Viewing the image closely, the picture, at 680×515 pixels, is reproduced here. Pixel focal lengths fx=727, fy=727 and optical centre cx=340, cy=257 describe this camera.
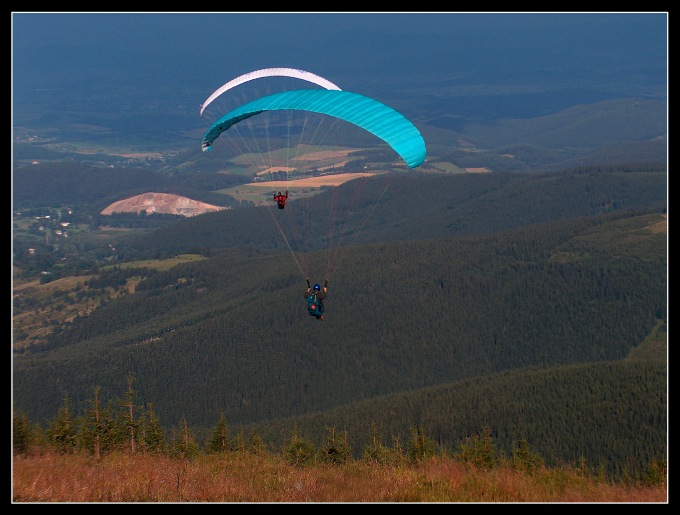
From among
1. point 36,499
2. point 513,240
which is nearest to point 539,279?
point 513,240

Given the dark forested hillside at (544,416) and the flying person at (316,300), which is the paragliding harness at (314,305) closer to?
the flying person at (316,300)

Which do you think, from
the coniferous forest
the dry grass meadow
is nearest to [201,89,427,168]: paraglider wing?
the dry grass meadow

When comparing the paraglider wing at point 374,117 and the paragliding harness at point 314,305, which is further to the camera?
the paragliding harness at point 314,305

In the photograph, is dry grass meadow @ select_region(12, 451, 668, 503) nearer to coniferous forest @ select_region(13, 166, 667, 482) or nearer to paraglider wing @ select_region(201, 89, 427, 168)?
paraglider wing @ select_region(201, 89, 427, 168)

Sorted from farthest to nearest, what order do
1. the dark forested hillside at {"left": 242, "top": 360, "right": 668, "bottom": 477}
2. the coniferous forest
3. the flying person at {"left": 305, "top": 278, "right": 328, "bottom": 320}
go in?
1. the coniferous forest
2. the dark forested hillside at {"left": 242, "top": 360, "right": 668, "bottom": 477}
3. the flying person at {"left": 305, "top": 278, "right": 328, "bottom": 320}

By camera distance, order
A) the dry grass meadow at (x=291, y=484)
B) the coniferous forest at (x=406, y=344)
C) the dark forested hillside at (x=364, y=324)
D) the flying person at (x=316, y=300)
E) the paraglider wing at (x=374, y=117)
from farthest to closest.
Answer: the dark forested hillside at (x=364, y=324) < the coniferous forest at (x=406, y=344) < the flying person at (x=316, y=300) < the paraglider wing at (x=374, y=117) < the dry grass meadow at (x=291, y=484)

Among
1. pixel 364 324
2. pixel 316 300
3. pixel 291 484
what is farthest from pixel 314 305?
pixel 364 324

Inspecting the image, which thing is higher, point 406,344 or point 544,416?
point 406,344

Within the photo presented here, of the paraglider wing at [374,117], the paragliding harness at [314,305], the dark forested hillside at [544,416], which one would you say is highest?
the paraglider wing at [374,117]

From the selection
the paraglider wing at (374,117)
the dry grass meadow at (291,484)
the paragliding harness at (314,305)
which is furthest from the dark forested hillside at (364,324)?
the paraglider wing at (374,117)

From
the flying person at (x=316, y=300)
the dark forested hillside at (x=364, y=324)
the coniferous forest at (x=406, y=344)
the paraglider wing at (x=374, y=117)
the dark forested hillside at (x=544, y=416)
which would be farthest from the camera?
the dark forested hillside at (x=364, y=324)

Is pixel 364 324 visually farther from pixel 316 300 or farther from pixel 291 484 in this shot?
pixel 291 484

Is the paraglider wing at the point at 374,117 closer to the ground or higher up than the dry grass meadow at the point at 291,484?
higher up
